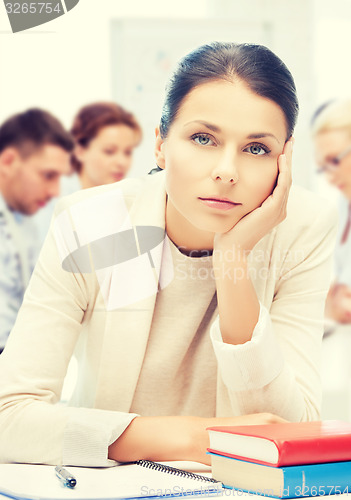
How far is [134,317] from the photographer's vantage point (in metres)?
1.08

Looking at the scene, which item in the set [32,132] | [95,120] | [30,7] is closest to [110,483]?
[30,7]

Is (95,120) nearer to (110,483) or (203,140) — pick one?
(203,140)

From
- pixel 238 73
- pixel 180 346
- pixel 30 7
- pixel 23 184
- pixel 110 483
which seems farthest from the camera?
pixel 23 184

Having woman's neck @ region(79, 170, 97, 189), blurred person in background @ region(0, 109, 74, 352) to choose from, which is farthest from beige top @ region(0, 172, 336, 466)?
woman's neck @ region(79, 170, 97, 189)

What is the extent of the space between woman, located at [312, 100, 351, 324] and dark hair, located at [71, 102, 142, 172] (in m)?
0.67

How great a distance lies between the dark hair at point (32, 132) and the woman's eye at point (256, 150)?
115 cm

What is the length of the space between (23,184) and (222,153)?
45.1 inches

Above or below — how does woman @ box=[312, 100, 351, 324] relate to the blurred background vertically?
below

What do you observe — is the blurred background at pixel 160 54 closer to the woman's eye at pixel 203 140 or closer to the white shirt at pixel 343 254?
the white shirt at pixel 343 254

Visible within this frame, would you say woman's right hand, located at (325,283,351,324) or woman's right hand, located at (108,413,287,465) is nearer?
woman's right hand, located at (108,413,287,465)

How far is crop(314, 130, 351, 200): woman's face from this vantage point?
2.21 meters

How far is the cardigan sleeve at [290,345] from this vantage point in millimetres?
978

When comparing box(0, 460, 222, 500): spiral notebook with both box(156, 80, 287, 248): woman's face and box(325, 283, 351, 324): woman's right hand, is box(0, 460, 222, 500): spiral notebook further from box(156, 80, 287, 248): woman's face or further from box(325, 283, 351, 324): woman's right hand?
box(325, 283, 351, 324): woman's right hand

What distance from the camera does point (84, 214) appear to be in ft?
3.71
